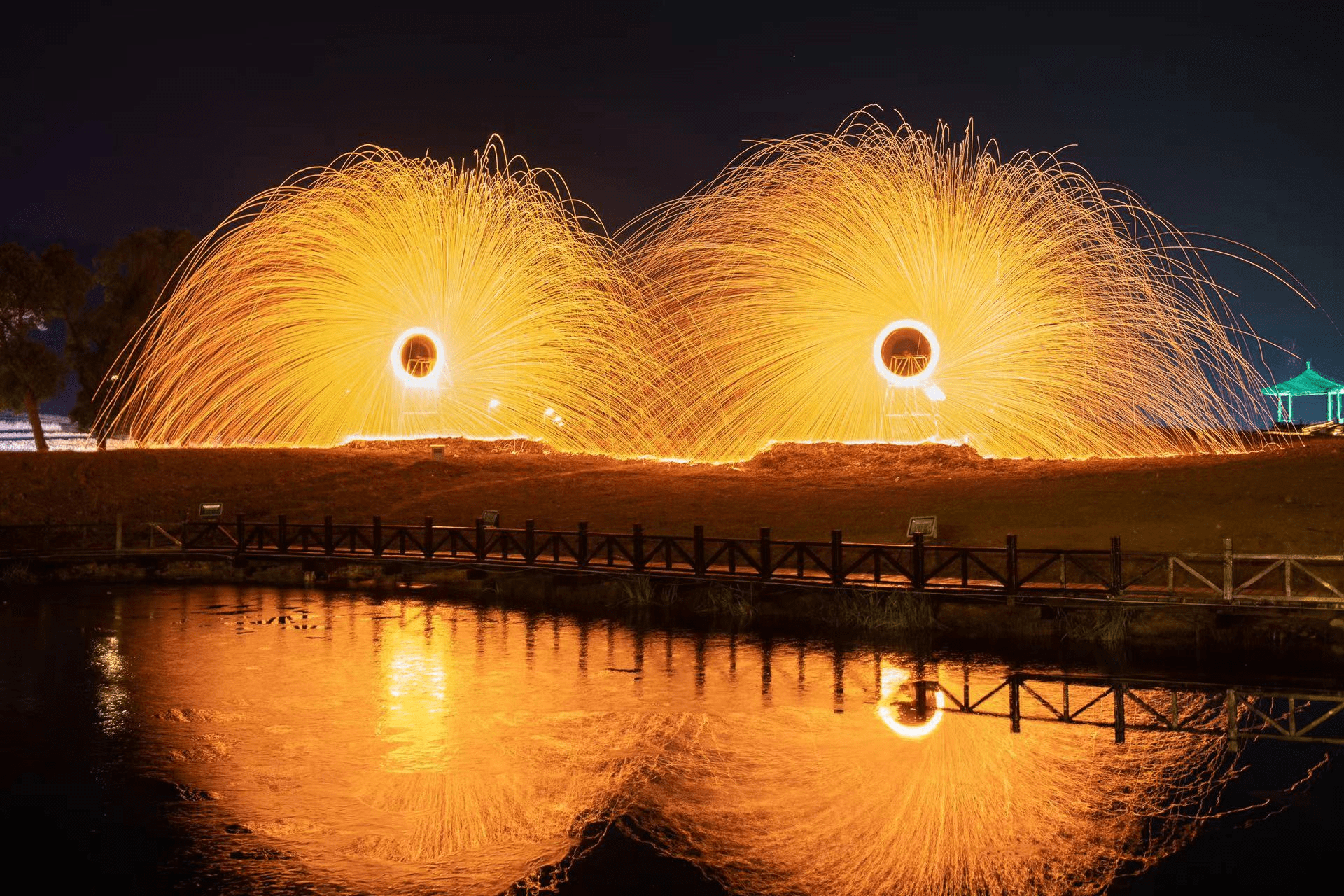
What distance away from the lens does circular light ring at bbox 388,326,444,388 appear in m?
54.9

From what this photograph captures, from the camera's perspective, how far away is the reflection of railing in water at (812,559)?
25.0m

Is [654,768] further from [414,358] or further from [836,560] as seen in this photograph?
[414,358]

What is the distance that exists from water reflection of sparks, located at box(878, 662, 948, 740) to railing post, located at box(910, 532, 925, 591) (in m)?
3.88

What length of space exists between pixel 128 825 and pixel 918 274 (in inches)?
1483

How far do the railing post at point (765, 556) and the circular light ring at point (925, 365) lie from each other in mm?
19653

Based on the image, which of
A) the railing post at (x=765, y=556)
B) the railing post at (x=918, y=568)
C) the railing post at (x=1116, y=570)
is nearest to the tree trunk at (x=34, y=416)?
the railing post at (x=765, y=556)

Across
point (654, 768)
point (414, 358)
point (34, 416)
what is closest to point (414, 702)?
point (654, 768)

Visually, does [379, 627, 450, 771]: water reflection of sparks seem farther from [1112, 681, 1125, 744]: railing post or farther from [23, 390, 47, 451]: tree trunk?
[23, 390, 47, 451]: tree trunk

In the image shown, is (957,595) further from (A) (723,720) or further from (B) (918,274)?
(B) (918,274)

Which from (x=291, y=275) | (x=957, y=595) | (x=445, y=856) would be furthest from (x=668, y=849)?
(x=291, y=275)

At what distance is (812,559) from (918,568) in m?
4.94

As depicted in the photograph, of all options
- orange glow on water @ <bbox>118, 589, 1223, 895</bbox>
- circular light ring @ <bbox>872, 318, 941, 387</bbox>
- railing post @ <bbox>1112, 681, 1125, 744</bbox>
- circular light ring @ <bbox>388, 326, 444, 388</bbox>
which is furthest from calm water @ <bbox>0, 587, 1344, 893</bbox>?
circular light ring @ <bbox>388, 326, 444, 388</bbox>

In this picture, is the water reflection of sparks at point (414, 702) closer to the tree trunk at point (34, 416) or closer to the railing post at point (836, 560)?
the railing post at point (836, 560)

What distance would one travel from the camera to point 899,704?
790 inches
